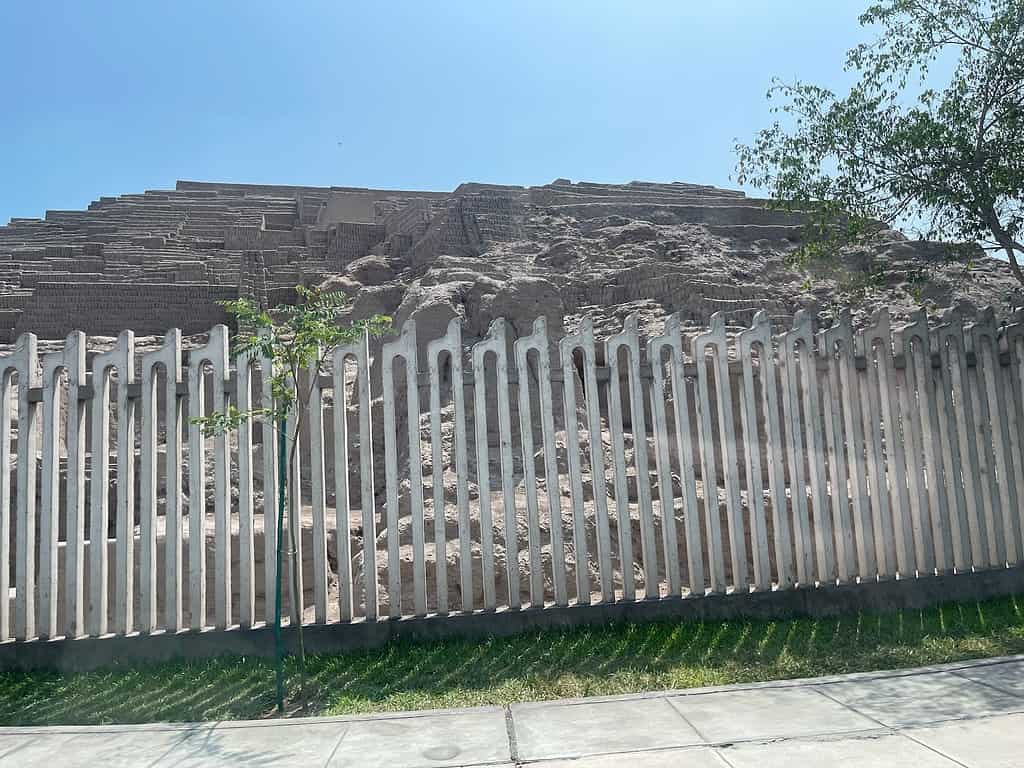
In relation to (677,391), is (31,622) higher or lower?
lower

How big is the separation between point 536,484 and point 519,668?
120cm

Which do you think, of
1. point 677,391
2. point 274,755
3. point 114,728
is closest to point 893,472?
point 677,391

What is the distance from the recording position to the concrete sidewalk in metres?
3.16

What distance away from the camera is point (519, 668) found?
4.56 metres

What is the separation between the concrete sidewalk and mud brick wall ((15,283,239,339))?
41.7ft

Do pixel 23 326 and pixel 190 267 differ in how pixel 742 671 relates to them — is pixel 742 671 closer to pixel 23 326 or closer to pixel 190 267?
pixel 23 326

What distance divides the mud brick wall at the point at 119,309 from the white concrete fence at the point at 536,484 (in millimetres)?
9860

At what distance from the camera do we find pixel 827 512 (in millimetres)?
5562

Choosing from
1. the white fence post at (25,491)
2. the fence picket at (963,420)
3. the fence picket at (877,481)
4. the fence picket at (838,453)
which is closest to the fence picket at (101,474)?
the white fence post at (25,491)

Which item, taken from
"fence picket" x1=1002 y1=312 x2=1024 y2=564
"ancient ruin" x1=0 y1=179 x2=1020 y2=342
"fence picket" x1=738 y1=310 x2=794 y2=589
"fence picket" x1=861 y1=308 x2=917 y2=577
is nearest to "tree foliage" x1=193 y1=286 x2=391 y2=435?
"fence picket" x1=738 y1=310 x2=794 y2=589

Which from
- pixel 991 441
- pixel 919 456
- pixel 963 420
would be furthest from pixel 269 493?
pixel 991 441

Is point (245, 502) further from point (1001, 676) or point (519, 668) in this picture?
point (1001, 676)

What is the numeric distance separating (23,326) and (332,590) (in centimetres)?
1211

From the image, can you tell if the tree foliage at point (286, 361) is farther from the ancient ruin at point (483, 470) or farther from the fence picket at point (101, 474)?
the fence picket at point (101, 474)
